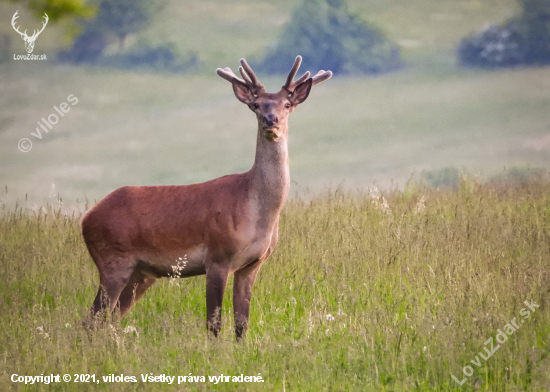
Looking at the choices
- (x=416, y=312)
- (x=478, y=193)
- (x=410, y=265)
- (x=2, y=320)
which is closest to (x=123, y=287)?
(x=2, y=320)

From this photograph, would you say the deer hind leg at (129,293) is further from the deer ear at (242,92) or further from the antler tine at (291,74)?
the antler tine at (291,74)

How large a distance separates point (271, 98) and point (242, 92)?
390 millimetres

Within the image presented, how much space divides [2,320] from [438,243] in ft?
18.0

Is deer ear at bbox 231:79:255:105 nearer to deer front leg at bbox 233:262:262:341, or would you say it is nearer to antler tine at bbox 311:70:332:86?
antler tine at bbox 311:70:332:86

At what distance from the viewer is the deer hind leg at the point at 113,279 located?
7168mm

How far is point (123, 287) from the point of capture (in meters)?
7.20

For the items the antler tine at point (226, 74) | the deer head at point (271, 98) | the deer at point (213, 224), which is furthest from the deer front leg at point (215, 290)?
the antler tine at point (226, 74)

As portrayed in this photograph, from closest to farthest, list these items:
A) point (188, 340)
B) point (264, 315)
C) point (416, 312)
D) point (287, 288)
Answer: point (188, 340), point (416, 312), point (264, 315), point (287, 288)

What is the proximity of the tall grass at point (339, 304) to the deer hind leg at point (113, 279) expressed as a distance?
0.40m

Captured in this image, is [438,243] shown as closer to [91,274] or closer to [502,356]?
[502,356]

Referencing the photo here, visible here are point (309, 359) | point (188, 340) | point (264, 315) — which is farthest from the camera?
point (264, 315)

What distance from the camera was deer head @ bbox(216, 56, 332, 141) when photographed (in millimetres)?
6645

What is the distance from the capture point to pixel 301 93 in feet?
23.0

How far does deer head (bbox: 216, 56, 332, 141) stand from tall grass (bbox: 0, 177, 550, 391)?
1.81 m
